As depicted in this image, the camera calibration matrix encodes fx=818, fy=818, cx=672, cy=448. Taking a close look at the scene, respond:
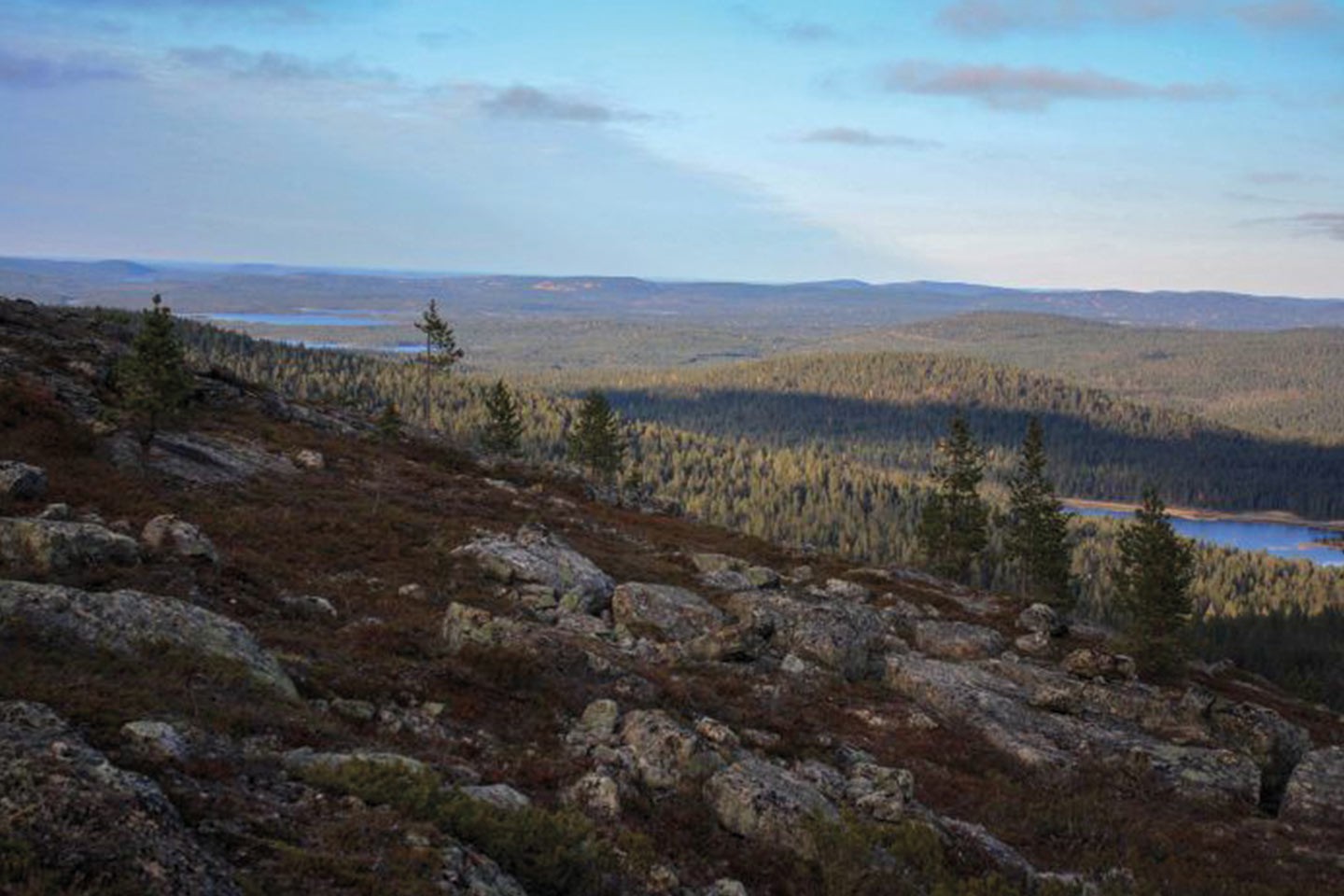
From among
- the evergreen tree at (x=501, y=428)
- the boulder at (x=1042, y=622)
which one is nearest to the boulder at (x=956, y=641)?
the boulder at (x=1042, y=622)

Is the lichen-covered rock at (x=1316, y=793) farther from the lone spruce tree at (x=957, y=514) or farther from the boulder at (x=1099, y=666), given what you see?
the lone spruce tree at (x=957, y=514)

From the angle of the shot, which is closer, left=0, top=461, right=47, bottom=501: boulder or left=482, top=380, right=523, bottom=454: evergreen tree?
left=0, top=461, right=47, bottom=501: boulder

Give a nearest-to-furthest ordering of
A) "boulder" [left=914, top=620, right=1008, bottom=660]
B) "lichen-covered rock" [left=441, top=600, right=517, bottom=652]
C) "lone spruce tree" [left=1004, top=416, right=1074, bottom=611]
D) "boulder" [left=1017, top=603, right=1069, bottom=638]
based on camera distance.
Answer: "lichen-covered rock" [left=441, top=600, right=517, bottom=652] → "boulder" [left=914, top=620, right=1008, bottom=660] → "boulder" [left=1017, top=603, right=1069, bottom=638] → "lone spruce tree" [left=1004, top=416, right=1074, bottom=611]

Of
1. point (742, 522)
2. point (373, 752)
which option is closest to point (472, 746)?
point (373, 752)

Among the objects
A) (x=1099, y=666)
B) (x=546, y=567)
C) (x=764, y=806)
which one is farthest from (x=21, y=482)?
(x=1099, y=666)

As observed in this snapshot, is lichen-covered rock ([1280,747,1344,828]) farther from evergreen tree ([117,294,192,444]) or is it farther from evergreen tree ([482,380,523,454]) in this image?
evergreen tree ([482,380,523,454])

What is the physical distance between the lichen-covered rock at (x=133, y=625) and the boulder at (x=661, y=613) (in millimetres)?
16530

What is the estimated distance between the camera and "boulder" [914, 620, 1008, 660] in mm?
42344

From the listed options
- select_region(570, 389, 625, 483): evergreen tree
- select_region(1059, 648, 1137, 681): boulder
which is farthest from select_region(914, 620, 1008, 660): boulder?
select_region(570, 389, 625, 483): evergreen tree

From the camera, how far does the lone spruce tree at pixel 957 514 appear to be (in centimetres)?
8412

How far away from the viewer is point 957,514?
86.7 meters

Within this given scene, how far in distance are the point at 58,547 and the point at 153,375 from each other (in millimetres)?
18796

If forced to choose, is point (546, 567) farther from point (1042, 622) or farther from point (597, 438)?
point (597, 438)

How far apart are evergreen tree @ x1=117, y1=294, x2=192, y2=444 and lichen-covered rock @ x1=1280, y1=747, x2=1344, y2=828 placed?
158 feet
